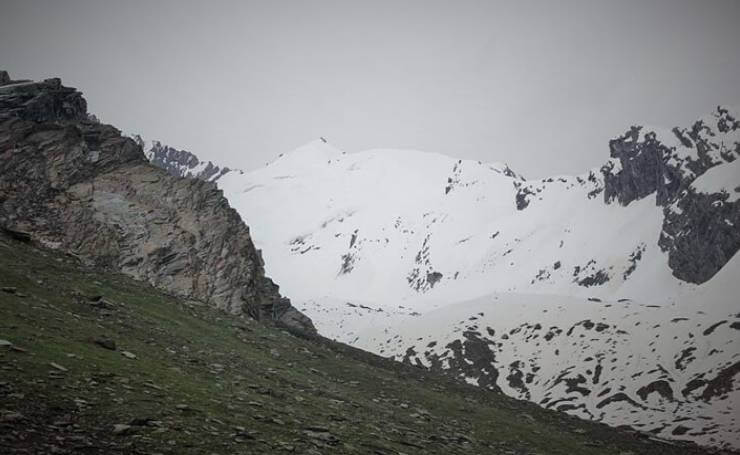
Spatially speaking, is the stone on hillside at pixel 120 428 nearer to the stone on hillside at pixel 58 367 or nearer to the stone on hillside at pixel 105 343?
the stone on hillside at pixel 58 367

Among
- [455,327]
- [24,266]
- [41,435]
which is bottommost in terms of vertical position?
[41,435]

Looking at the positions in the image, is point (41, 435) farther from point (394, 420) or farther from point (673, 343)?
point (673, 343)

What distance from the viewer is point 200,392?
640 inches

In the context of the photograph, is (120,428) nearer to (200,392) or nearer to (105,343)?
(200,392)

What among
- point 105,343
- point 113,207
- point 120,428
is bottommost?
point 120,428

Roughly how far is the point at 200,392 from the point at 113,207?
124ft

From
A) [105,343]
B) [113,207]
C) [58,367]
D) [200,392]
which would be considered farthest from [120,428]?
[113,207]

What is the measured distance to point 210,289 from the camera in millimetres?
47000

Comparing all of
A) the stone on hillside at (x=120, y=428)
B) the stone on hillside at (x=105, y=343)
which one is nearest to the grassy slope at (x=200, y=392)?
the stone on hillside at (x=120, y=428)

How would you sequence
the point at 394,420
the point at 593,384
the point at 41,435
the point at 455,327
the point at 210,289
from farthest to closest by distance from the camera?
the point at 455,327 → the point at 593,384 → the point at 210,289 → the point at 394,420 → the point at 41,435

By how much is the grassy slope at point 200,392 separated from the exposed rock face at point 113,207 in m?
Result: 12.8

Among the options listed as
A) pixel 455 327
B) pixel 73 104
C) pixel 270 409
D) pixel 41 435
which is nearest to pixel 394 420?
pixel 270 409

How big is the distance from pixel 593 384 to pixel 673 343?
19713mm

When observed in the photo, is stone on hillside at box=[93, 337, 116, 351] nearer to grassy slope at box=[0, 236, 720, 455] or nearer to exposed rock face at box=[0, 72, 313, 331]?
grassy slope at box=[0, 236, 720, 455]
